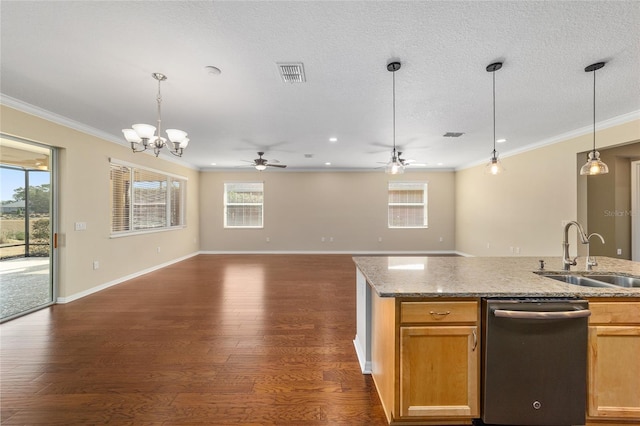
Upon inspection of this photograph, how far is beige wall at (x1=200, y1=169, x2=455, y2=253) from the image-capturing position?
811cm

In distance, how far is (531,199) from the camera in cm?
520

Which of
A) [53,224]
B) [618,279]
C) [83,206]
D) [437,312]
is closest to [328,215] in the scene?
[83,206]

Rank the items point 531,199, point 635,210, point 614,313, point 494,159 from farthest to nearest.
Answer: point 531,199 < point 635,210 < point 494,159 < point 614,313

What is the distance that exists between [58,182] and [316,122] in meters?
3.86

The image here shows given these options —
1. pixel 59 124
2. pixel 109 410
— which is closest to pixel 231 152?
pixel 59 124

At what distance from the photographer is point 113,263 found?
15.3 ft

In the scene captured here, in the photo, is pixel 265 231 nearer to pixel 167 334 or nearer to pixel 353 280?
pixel 353 280

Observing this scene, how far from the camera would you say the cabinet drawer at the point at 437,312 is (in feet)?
5.14

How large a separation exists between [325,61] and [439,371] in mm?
2472

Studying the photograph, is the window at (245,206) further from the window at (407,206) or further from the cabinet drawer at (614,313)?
the cabinet drawer at (614,313)

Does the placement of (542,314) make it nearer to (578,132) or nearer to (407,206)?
(578,132)

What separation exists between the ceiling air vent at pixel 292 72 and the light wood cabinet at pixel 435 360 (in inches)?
82.9

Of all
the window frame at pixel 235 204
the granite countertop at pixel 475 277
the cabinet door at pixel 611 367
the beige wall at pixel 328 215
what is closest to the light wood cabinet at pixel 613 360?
the cabinet door at pixel 611 367

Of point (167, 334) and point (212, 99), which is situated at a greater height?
point (212, 99)
